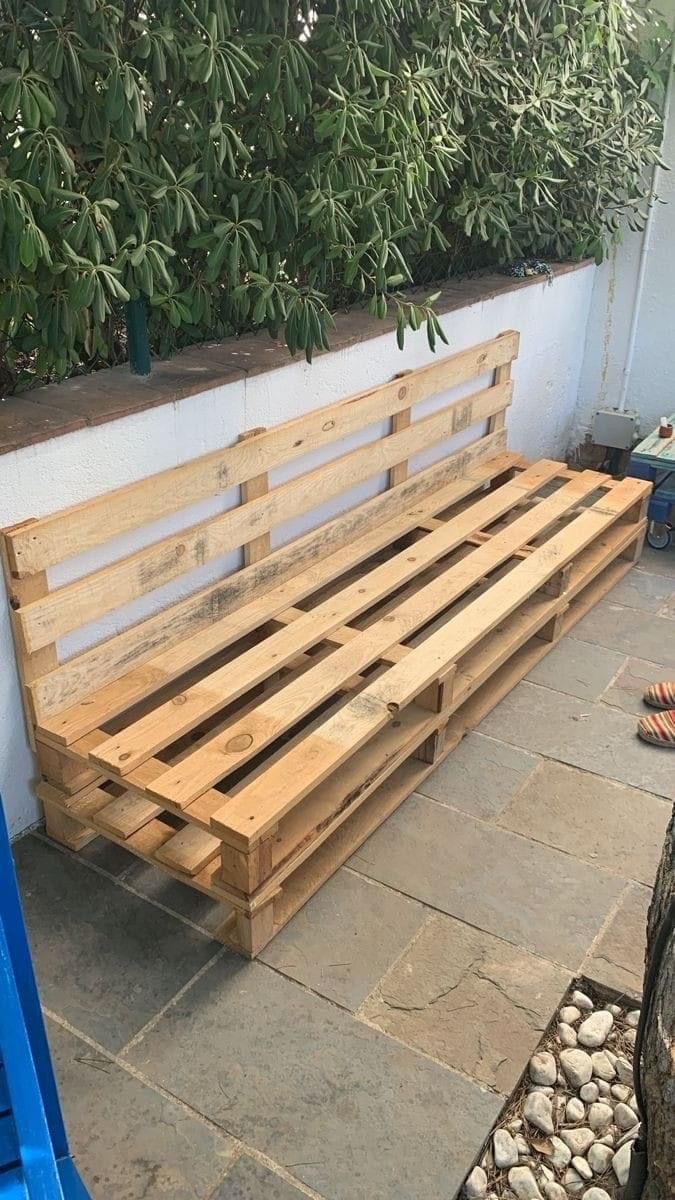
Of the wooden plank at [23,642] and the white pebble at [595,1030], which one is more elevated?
the wooden plank at [23,642]

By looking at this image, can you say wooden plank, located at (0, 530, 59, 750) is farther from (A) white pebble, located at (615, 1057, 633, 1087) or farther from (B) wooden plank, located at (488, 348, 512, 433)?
(B) wooden plank, located at (488, 348, 512, 433)

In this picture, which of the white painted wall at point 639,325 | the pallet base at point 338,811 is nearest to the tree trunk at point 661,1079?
the pallet base at point 338,811

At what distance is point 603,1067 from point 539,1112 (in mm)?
203

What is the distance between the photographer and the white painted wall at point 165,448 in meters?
2.78

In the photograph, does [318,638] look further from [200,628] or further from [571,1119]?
[571,1119]

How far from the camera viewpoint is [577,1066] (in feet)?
7.79

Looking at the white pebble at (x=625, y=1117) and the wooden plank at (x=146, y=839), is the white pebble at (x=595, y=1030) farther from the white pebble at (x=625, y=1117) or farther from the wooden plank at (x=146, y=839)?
the wooden plank at (x=146, y=839)

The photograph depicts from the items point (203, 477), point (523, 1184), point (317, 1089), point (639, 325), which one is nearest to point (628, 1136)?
point (523, 1184)

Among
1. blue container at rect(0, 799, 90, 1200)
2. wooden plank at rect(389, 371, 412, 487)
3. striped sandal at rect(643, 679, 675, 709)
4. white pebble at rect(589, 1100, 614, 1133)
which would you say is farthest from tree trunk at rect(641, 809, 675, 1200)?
wooden plank at rect(389, 371, 412, 487)

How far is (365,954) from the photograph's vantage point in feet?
8.77

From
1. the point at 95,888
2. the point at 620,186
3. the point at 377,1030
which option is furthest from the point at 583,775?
the point at 620,186

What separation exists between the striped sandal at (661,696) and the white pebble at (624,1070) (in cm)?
156

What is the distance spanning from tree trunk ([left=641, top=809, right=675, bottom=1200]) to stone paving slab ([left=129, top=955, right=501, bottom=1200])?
0.91 meters

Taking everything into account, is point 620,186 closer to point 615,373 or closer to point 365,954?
point 615,373
